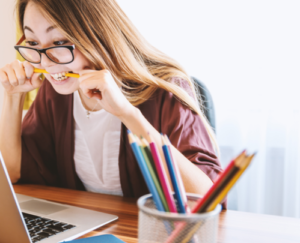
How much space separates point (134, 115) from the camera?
2.47 ft

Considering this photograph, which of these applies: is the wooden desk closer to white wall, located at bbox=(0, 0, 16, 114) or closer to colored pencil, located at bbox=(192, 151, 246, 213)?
colored pencil, located at bbox=(192, 151, 246, 213)

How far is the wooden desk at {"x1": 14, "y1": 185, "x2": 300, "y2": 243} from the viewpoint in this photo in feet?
1.88

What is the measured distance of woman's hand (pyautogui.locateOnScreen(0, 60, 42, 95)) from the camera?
1.11 m

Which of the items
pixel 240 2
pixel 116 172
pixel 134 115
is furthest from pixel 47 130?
pixel 240 2

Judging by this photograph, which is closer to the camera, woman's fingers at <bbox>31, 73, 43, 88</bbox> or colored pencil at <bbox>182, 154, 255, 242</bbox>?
colored pencil at <bbox>182, 154, 255, 242</bbox>

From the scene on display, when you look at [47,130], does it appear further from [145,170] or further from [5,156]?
[145,170]

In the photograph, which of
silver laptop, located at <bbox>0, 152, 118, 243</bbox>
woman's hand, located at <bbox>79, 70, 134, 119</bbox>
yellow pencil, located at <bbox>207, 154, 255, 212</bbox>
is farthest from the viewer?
woman's hand, located at <bbox>79, 70, 134, 119</bbox>

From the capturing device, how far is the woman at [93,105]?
0.86m

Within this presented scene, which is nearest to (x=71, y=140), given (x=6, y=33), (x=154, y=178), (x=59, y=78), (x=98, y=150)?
(x=98, y=150)

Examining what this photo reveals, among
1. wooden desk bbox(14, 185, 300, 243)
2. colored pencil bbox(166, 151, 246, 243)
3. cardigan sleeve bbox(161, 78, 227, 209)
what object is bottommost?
wooden desk bbox(14, 185, 300, 243)

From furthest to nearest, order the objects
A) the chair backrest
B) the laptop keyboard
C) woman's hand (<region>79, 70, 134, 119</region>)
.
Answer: the chair backrest
woman's hand (<region>79, 70, 134, 119</region>)
the laptop keyboard

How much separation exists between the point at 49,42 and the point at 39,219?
0.54m

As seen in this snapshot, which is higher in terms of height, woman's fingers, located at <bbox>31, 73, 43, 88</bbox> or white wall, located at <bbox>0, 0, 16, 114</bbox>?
white wall, located at <bbox>0, 0, 16, 114</bbox>

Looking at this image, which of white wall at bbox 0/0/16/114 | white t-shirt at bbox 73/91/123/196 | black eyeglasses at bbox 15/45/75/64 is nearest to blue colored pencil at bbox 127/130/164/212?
black eyeglasses at bbox 15/45/75/64
